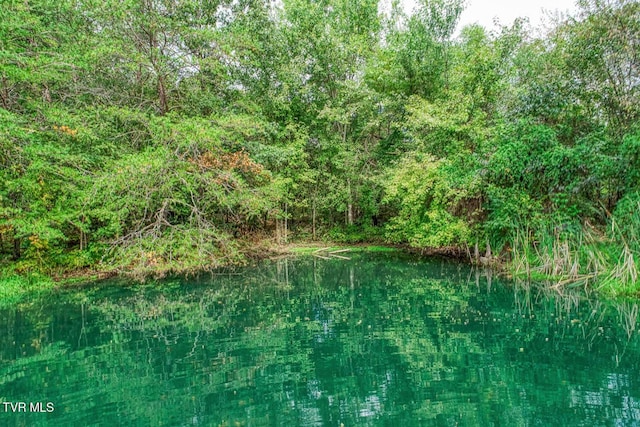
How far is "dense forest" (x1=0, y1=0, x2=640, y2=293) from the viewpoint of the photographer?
39.2ft

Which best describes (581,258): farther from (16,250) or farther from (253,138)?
(16,250)

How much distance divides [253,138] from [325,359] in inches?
620

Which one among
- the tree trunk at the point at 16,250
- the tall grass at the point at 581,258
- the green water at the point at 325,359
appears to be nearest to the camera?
the green water at the point at 325,359

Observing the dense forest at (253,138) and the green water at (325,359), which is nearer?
the green water at (325,359)

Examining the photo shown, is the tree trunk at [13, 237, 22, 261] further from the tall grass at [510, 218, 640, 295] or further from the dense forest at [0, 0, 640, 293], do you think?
the tall grass at [510, 218, 640, 295]

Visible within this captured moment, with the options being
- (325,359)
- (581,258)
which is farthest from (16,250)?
(581,258)

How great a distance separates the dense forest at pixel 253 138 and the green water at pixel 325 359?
3.15 meters

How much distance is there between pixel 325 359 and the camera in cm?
643

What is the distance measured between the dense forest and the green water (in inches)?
124

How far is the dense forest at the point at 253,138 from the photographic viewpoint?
1194 centimetres

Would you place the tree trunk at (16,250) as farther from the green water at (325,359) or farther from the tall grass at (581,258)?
the tall grass at (581,258)

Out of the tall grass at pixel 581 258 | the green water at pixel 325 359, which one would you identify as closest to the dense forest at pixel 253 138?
the tall grass at pixel 581 258

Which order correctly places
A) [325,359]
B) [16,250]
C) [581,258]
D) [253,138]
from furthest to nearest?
[253,138] → [16,250] → [581,258] → [325,359]

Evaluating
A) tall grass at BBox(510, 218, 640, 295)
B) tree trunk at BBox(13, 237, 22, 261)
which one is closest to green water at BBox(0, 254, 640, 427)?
tall grass at BBox(510, 218, 640, 295)
